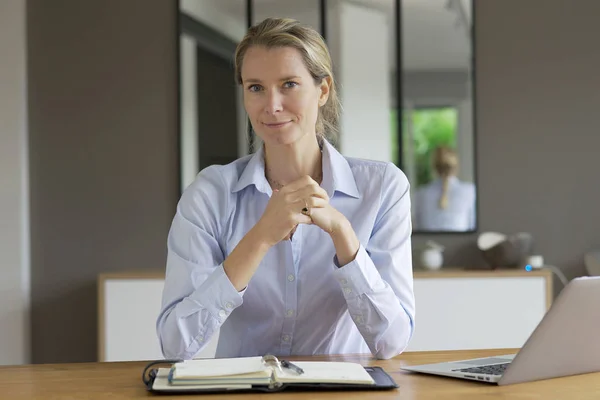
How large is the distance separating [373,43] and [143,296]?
1784 millimetres

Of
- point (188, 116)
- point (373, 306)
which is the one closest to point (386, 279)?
point (373, 306)

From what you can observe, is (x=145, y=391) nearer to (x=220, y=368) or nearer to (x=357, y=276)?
(x=220, y=368)

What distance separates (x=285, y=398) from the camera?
57.5 inches

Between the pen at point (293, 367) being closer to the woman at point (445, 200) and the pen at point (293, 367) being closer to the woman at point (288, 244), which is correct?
the woman at point (288, 244)

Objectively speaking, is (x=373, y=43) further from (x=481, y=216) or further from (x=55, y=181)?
(x=55, y=181)

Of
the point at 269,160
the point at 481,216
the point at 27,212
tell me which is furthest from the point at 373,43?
the point at 269,160

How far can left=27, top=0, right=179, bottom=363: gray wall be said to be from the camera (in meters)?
4.56

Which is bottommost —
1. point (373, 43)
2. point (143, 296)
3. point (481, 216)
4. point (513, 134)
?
point (143, 296)

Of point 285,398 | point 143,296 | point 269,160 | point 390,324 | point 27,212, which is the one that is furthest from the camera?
point 27,212

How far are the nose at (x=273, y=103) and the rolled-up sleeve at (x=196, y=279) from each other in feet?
0.84

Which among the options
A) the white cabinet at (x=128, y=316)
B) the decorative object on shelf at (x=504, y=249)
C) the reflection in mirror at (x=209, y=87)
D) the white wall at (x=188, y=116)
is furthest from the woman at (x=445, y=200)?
the white cabinet at (x=128, y=316)

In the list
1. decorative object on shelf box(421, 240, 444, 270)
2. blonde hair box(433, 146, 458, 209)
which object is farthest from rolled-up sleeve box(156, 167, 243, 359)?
blonde hair box(433, 146, 458, 209)

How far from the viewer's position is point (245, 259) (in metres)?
1.97

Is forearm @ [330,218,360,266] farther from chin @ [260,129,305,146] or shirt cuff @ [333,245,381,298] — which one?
chin @ [260,129,305,146]
